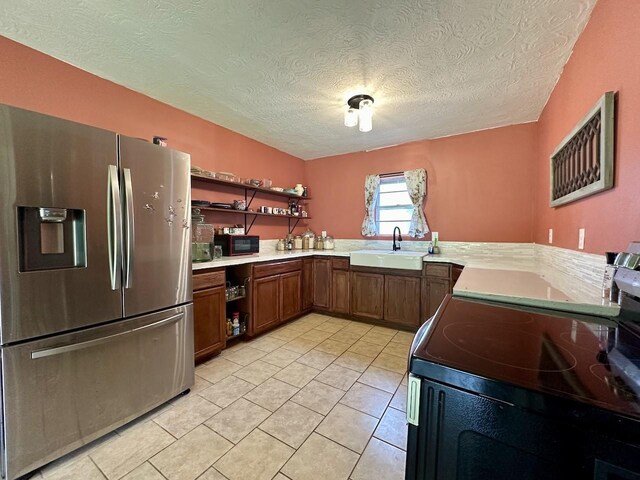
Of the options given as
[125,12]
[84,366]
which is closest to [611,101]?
[125,12]

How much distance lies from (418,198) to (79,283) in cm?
342

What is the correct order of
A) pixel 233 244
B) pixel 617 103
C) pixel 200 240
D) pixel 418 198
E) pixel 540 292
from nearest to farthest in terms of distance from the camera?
1. pixel 617 103
2. pixel 540 292
3. pixel 200 240
4. pixel 233 244
5. pixel 418 198

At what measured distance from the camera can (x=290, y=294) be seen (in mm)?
3262

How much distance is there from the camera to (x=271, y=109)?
258 centimetres

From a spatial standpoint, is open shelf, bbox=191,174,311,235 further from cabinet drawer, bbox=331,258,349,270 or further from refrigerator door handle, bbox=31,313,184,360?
refrigerator door handle, bbox=31,313,184,360

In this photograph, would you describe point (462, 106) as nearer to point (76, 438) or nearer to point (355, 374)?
point (355, 374)

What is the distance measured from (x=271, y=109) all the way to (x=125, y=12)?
129 centimetres

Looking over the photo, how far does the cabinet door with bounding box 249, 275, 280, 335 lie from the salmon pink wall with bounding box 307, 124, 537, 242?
5.25 feet

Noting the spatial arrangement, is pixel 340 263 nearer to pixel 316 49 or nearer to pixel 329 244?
pixel 329 244

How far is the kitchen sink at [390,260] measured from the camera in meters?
2.96

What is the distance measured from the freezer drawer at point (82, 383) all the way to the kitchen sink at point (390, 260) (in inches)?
84.5

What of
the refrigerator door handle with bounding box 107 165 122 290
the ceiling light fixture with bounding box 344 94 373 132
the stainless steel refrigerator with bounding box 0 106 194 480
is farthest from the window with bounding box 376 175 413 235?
the refrigerator door handle with bounding box 107 165 122 290

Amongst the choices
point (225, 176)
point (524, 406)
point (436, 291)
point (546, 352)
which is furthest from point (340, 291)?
point (524, 406)

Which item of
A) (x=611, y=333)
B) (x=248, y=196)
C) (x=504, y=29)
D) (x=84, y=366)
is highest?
(x=504, y=29)
